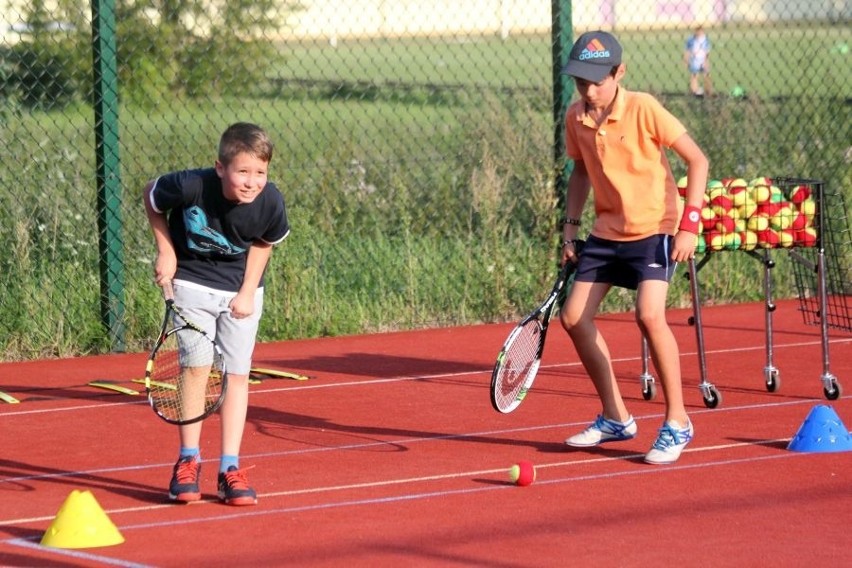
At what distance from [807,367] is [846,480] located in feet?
9.69

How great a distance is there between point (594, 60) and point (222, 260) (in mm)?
1871

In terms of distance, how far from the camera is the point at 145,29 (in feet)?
49.7

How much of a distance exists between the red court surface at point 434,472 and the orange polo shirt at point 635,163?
42.3 inches

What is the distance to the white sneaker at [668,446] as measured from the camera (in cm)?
696

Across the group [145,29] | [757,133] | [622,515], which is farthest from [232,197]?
[145,29]

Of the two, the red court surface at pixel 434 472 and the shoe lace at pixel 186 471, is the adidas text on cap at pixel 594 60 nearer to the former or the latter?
the red court surface at pixel 434 472

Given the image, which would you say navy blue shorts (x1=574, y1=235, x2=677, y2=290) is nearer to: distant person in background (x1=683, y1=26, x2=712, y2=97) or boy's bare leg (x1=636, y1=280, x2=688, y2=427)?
boy's bare leg (x1=636, y1=280, x2=688, y2=427)

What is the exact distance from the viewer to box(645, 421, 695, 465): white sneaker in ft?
22.9

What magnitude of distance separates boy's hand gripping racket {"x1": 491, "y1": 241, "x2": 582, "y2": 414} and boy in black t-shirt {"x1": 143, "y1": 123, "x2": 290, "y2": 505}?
47.0 inches

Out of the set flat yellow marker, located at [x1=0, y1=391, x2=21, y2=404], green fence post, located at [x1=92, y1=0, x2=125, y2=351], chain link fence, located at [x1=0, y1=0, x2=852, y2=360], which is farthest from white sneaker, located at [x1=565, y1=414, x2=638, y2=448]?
green fence post, located at [x1=92, y1=0, x2=125, y2=351]

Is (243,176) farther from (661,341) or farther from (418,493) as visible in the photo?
(661,341)

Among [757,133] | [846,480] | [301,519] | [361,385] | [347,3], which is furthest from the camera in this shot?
[347,3]

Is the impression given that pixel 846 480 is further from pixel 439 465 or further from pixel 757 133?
pixel 757 133

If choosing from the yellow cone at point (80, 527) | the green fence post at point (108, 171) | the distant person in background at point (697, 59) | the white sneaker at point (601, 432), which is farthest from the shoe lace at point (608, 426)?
the distant person in background at point (697, 59)
